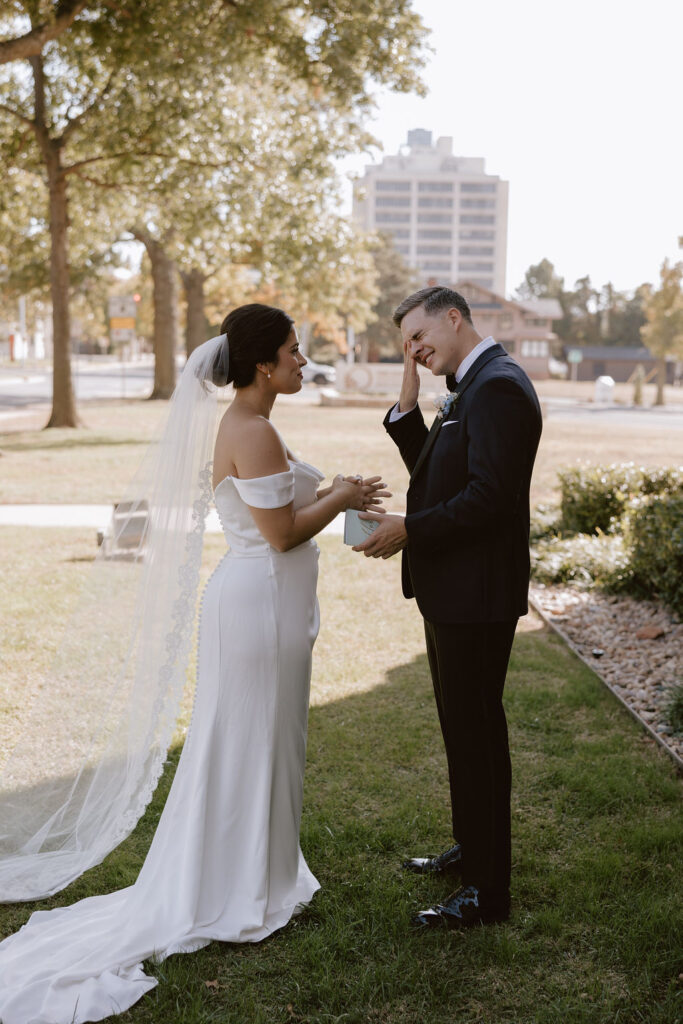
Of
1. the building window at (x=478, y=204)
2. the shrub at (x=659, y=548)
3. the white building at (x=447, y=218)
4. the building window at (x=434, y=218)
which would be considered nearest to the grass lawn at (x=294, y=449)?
the shrub at (x=659, y=548)

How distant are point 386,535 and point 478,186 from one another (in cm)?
18422

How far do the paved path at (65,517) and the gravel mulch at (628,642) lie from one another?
11.2 ft

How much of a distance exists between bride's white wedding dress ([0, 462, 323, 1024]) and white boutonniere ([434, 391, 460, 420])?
1.76 ft

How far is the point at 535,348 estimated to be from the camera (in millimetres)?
90312

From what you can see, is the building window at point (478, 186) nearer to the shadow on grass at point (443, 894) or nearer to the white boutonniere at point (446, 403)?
the shadow on grass at point (443, 894)

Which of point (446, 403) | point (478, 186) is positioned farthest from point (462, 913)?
point (478, 186)

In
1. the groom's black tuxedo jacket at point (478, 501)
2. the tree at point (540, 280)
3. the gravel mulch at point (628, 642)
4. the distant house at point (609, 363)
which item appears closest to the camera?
the groom's black tuxedo jacket at point (478, 501)

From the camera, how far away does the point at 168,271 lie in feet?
110

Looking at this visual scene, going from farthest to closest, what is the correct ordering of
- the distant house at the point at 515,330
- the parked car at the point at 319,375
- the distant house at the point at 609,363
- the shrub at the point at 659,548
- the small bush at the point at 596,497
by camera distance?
the distant house at the point at 609,363 → the distant house at the point at 515,330 → the parked car at the point at 319,375 → the small bush at the point at 596,497 → the shrub at the point at 659,548

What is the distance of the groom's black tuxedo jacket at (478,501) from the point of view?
3312mm

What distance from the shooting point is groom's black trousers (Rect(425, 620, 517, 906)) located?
11.6 ft

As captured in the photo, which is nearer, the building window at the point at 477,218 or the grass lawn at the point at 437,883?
the grass lawn at the point at 437,883

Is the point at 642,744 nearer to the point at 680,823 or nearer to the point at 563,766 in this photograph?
the point at 563,766

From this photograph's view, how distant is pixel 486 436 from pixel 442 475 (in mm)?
274
